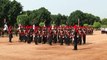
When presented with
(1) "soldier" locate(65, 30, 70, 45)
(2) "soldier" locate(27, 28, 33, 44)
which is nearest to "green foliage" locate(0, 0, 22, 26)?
(2) "soldier" locate(27, 28, 33, 44)

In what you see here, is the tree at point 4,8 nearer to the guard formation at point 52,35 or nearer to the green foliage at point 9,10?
the green foliage at point 9,10

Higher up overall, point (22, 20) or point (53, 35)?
point (22, 20)

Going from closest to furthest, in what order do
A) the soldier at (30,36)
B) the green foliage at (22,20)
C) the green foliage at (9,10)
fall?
the soldier at (30,36)
the green foliage at (22,20)
the green foliage at (9,10)

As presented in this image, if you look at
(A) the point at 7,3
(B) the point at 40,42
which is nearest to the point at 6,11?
(A) the point at 7,3

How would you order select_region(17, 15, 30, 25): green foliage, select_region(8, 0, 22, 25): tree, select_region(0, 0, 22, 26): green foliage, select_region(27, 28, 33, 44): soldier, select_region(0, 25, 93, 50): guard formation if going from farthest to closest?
select_region(8, 0, 22, 25): tree → select_region(0, 0, 22, 26): green foliage → select_region(17, 15, 30, 25): green foliage → select_region(27, 28, 33, 44): soldier → select_region(0, 25, 93, 50): guard formation

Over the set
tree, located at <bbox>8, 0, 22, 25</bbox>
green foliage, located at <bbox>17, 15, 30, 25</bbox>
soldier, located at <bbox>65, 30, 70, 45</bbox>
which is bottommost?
soldier, located at <bbox>65, 30, 70, 45</bbox>

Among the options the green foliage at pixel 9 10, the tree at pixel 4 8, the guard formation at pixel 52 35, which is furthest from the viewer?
the green foliage at pixel 9 10

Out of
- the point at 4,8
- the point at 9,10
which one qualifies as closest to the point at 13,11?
the point at 9,10

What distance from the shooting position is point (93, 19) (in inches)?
Result: 7180

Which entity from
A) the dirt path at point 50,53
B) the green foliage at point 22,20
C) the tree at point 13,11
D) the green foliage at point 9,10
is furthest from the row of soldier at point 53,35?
the tree at point 13,11

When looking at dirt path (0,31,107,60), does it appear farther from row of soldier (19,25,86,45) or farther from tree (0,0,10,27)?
tree (0,0,10,27)

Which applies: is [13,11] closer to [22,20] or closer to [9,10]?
[9,10]

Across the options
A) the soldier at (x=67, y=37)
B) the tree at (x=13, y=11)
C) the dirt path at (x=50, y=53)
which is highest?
the tree at (x=13, y=11)

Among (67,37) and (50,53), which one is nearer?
(50,53)
